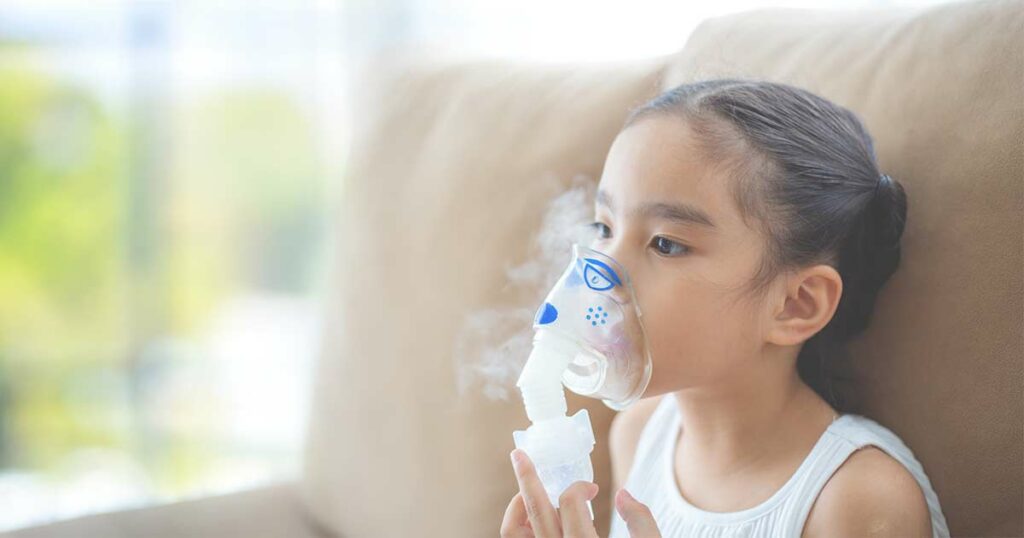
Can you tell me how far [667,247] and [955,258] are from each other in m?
0.29

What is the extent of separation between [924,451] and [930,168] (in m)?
0.29

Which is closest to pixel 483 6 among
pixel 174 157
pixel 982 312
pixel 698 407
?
pixel 174 157

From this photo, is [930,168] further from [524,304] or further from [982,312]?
[524,304]

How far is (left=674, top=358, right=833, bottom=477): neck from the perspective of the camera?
3.82 ft

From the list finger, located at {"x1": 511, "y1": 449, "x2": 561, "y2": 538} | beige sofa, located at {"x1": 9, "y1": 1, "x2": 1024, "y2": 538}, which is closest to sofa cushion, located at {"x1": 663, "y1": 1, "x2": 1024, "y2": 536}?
beige sofa, located at {"x1": 9, "y1": 1, "x2": 1024, "y2": 538}

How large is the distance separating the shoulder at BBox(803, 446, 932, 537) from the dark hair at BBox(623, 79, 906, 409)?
160mm

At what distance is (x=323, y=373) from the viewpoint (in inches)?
67.4

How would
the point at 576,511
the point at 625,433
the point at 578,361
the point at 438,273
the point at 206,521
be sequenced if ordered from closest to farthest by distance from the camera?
the point at 576,511
the point at 578,361
the point at 625,433
the point at 438,273
the point at 206,521

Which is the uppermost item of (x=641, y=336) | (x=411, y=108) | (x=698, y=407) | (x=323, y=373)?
(x=411, y=108)

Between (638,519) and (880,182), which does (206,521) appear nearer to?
(638,519)

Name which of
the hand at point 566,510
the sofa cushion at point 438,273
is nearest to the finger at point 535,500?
the hand at point 566,510

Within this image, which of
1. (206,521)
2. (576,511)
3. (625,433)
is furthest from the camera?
(206,521)

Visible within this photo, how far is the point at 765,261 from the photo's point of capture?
1.09 metres

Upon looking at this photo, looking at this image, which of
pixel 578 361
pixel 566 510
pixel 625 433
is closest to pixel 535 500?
pixel 566 510
